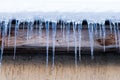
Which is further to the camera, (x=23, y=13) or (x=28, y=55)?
(x=28, y=55)

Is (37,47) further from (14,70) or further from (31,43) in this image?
(14,70)

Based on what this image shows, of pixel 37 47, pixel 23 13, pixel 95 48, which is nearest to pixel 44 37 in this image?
pixel 37 47

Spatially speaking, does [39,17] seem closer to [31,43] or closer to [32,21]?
[32,21]
